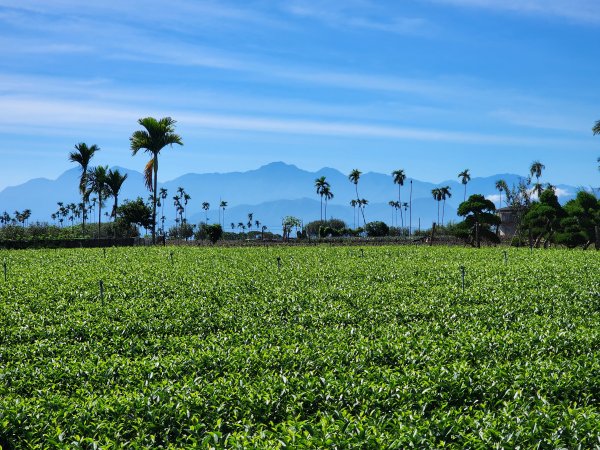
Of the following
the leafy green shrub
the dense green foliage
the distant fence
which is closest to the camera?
the dense green foliage

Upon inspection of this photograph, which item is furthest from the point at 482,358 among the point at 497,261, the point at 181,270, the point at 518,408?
the point at 497,261

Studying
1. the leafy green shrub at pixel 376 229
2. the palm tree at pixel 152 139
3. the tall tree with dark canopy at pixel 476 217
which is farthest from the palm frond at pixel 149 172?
the leafy green shrub at pixel 376 229

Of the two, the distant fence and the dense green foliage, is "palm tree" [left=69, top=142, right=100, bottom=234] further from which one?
the dense green foliage

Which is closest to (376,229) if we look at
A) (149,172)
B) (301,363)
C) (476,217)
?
(476,217)

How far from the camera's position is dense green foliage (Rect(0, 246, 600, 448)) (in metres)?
6.79

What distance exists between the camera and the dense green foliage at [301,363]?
6789 mm

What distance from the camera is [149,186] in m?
44.4

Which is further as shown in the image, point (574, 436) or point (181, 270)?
point (181, 270)

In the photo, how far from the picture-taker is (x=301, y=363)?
9445 millimetres

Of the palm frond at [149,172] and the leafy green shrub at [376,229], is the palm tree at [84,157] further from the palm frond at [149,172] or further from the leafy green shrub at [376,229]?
the leafy green shrub at [376,229]

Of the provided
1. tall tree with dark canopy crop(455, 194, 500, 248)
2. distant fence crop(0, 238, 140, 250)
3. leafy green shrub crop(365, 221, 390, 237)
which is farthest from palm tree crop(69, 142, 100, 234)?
leafy green shrub crop(365, 221, 390, 237)

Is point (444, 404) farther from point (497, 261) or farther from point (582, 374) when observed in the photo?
point (497, 261)

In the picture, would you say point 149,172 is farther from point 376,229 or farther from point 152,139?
point 376,229

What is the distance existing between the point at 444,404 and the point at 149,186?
39.1 metres
